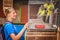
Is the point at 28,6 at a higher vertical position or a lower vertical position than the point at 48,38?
higher

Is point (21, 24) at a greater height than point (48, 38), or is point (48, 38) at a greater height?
point (21, 24)

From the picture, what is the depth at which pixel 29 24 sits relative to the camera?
68.0 inches

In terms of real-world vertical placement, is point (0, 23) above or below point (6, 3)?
below

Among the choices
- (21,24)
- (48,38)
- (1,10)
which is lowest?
(48,38)

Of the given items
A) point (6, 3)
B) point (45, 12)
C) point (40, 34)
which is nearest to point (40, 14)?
point (45, 12)

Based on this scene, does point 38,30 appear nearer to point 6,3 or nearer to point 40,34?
point 40,34

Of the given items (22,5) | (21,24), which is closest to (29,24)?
(21,24)

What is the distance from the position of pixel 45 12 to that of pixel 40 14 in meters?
0.05

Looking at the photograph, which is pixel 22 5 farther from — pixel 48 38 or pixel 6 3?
pixel 48 38

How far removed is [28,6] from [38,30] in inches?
8.8

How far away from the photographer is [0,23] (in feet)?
5.70

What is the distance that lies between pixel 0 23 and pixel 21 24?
182 millimetres

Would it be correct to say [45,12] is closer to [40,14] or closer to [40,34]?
[40,14]

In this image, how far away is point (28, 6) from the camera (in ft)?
5.68
